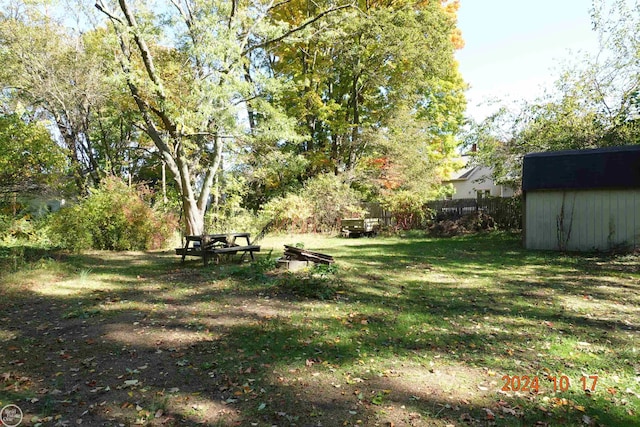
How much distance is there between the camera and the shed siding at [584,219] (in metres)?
10.5

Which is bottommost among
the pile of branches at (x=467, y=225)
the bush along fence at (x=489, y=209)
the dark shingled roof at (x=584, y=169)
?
the pile of branches at (x=467, y=225)

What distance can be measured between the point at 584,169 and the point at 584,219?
139 cm

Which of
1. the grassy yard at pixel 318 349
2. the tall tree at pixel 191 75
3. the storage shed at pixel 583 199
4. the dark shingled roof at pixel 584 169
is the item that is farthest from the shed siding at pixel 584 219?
the tall tree at pixel 191 75

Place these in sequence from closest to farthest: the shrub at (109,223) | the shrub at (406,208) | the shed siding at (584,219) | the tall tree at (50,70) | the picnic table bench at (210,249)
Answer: the picnic table bench at (210,249) < the shed siding at (584,219) < the shrub at (109,223) < the tall tree at (50,70) < the shrub at (406,208)

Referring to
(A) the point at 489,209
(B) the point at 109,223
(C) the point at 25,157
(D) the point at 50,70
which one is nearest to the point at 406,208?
(A) the point at 489,209

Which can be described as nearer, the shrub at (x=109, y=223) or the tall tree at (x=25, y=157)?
the tall tree at (x=25, y=157)

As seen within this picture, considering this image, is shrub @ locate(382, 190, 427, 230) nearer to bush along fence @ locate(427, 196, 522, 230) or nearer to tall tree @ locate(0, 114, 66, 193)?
bush along fence @ locate(427, 196, 522, 230)

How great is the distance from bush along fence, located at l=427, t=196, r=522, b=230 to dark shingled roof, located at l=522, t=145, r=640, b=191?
4757 mm

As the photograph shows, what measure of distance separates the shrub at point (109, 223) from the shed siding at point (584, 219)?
1148 cm

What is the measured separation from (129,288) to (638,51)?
15.1 meters

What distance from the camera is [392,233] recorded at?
18281mm

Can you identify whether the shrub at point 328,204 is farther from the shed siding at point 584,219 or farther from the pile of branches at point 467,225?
the shed siding at point 584,219

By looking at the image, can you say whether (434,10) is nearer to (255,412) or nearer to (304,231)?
(304,231)

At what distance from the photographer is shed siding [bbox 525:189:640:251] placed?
10.5m
